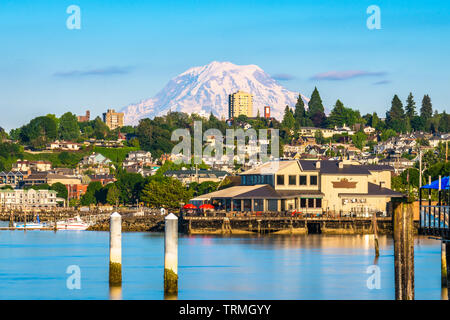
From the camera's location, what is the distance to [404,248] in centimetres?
3512

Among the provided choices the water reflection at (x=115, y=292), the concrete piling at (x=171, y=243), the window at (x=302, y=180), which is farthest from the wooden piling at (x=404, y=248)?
the window at (x=302, y=180)

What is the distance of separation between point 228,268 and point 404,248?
89.2 ft

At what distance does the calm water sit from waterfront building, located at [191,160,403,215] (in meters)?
10.4

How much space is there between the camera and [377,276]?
182 feet

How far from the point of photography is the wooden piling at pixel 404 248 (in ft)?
113

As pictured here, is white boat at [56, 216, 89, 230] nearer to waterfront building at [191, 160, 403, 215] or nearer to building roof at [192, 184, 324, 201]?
waterfront building at [191, 160, 403, 215]

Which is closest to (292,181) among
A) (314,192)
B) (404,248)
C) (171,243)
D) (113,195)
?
(314,192)

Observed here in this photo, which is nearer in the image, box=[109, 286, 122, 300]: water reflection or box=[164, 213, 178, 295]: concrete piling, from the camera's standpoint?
box=[164, 213, 178, 295]: concrete piling

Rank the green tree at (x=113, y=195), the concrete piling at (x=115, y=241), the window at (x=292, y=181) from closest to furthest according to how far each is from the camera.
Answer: the concrete piling at (x=115, y=241), the window at (x=292, y=181), the green tree at (x=113, y=195)

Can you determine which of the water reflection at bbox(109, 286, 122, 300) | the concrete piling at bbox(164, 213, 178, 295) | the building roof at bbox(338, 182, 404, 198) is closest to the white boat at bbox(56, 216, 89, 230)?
the building roof at bbox(338, 182, 404, 198)

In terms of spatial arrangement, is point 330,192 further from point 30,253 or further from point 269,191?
point 30,253

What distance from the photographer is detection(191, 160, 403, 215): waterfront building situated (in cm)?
9988

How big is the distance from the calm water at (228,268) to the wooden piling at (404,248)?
12.1m

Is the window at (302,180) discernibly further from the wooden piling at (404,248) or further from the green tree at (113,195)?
the green tree at (113,195)
